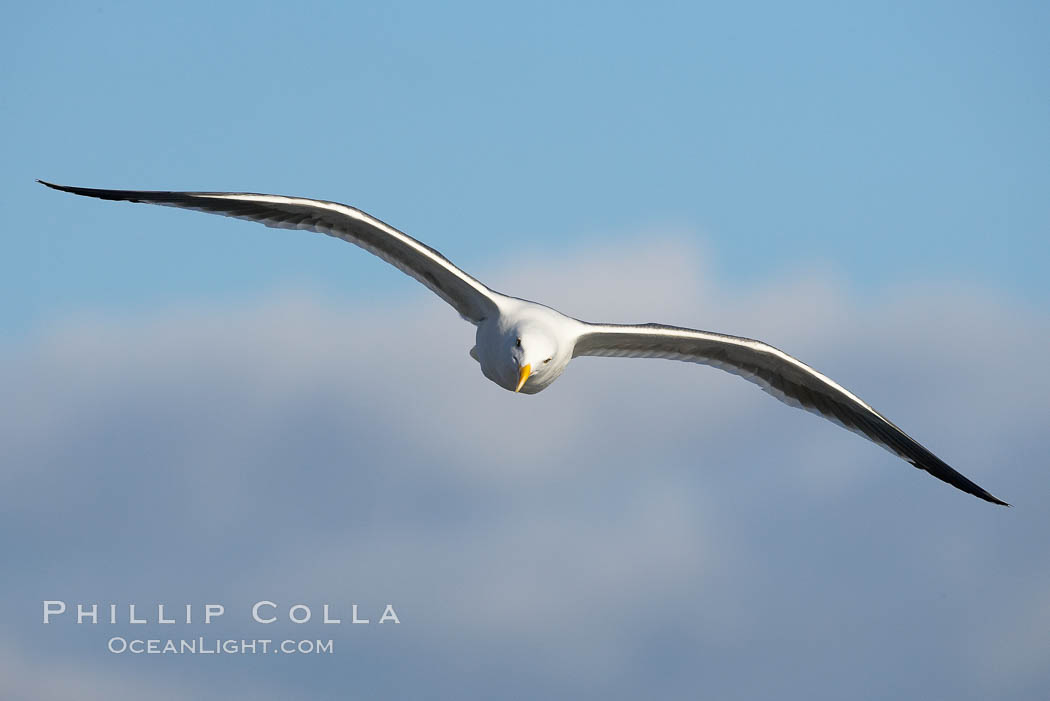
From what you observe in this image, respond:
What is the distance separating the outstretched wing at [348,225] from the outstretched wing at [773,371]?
1713 millimetres

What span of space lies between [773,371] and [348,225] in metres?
6.56

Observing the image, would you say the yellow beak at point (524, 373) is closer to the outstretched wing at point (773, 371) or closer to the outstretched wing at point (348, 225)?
the outstretched wing at point (348, 225)

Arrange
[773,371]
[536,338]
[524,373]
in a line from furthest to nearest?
1. [773,371]
2. [536,338]
3. [524,373]

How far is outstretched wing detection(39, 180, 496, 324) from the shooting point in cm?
1838

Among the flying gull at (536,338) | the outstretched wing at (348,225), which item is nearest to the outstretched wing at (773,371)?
the flying gull at (536,338)

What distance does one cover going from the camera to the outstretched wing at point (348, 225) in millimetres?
18375

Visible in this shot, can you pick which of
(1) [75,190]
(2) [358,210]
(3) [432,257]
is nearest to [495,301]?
(3) [432,257]

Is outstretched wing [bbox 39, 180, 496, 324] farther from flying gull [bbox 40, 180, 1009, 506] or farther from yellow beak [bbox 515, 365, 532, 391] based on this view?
yellow beak [bbox 515, 365, 532, 391]

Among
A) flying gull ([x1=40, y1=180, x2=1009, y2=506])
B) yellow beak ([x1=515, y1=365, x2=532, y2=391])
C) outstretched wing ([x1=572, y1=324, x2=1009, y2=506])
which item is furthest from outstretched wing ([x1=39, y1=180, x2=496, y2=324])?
outstretched wing ([x1=572, y1=324, x2=1009, y2=506])

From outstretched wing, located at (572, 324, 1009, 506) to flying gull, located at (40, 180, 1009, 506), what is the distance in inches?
0.6

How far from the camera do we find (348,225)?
62.0ft

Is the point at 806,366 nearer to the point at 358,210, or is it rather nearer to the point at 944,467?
the point at 944,467

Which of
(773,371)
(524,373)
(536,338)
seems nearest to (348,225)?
(536,338)

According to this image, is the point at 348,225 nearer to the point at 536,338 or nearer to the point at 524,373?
the point at 536,338
